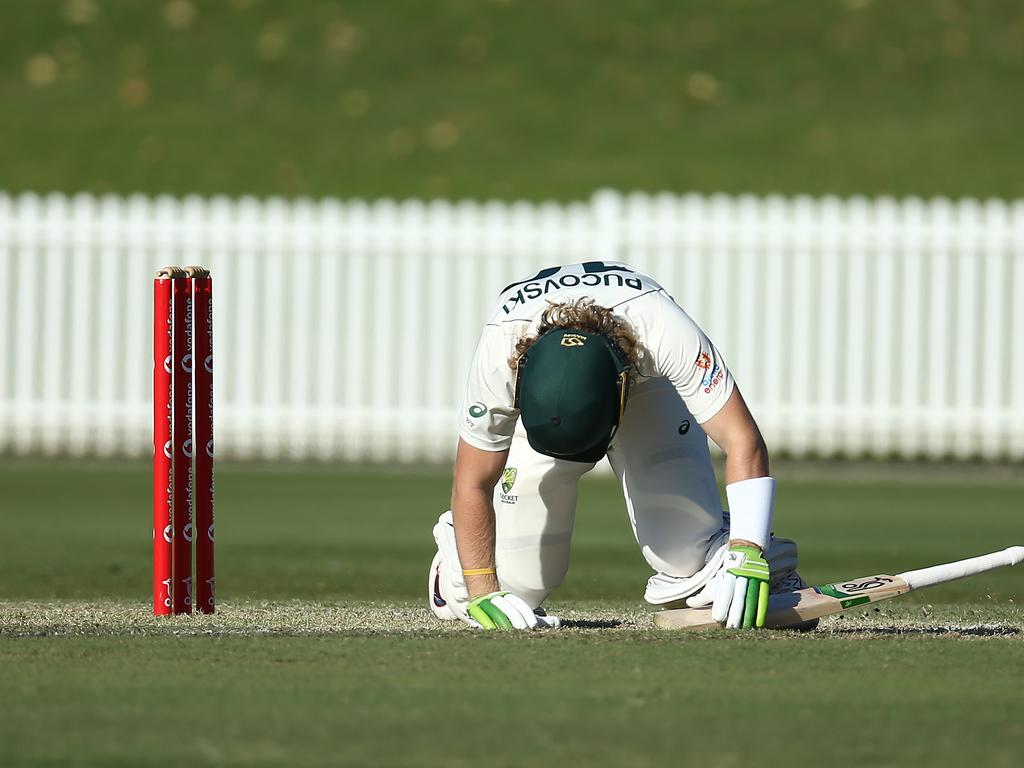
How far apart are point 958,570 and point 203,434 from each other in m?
2.17

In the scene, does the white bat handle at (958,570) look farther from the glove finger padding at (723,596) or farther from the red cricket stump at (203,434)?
the red cricket stump at (203,434)

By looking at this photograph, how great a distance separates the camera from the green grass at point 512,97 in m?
18.4

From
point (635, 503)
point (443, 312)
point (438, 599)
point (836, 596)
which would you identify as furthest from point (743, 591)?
point (443, 312)

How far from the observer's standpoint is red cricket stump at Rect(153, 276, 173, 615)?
4.97 metres

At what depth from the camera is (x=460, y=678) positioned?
3764 mm

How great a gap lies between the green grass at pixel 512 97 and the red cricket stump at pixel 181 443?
42.0 ft

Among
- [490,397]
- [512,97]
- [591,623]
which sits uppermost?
[512,97]

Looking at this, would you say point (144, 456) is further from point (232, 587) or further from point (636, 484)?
point (636, 484)

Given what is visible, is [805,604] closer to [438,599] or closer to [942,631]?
[942,631]

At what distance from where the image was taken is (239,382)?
12.1 meters

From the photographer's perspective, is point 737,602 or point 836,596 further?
point 836,596

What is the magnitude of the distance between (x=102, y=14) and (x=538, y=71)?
6221 mm

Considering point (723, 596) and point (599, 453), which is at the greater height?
point (599, 453)

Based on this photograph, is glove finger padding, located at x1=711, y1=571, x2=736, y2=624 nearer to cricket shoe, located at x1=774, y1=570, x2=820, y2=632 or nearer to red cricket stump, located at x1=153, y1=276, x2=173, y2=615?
cricket shoe, located at x1=774, y1=570, x2=820, y2=632
